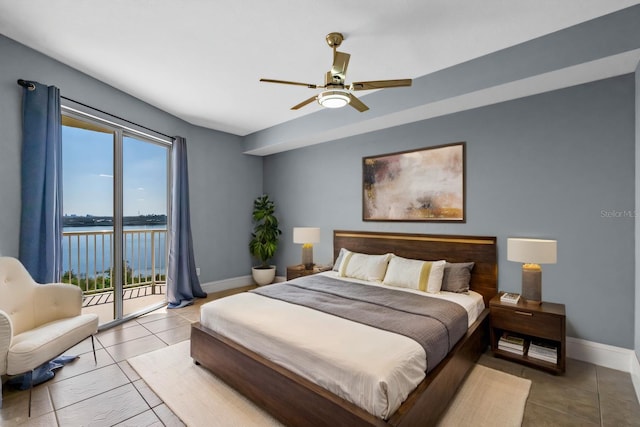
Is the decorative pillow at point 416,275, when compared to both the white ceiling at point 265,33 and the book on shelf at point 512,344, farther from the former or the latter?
the white ceiling at point 265,33

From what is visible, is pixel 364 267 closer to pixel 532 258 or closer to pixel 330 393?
pixel 532 258

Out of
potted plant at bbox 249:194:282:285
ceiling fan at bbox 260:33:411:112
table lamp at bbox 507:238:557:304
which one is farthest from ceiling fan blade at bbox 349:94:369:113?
potted plant at bbox 249:194:282:285

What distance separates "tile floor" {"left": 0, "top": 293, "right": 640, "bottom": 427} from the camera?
1.98m

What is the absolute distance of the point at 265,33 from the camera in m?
2.47

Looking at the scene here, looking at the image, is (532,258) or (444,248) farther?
(444,248)

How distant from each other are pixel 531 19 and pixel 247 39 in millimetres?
2300

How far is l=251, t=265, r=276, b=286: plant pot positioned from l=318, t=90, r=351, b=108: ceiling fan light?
373 cm

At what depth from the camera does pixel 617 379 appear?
8.00 ft

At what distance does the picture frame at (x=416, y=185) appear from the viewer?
11.6 feet

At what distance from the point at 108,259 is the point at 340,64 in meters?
4.12

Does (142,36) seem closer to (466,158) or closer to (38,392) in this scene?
(38,392)

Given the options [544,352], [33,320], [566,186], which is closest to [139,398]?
[33,320]

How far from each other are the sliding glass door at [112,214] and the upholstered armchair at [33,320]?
0.93 m

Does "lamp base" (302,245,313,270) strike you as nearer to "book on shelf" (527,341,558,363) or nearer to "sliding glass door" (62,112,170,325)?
"sliding glass door" (62,112,170,325)
